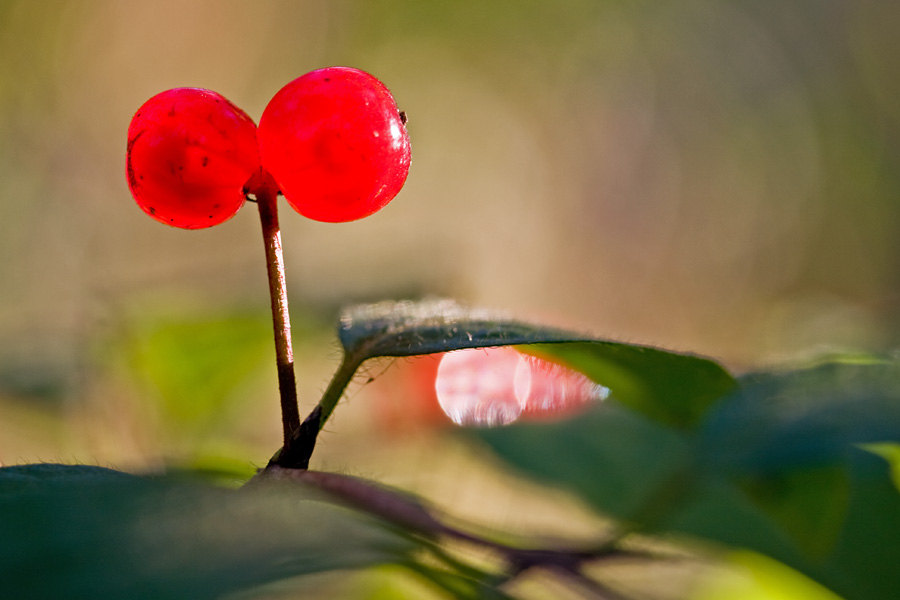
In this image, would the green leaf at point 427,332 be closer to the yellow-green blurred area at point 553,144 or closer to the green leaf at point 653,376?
the green leaf at point 653,376

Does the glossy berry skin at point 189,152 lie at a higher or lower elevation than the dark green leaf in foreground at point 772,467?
higher

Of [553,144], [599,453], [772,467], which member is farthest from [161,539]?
[553,144]

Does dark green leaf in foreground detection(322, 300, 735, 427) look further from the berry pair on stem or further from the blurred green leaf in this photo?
the blurred green leaf

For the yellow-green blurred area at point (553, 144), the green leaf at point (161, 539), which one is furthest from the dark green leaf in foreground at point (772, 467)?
the yellow-green blurred area at point (553, 144)

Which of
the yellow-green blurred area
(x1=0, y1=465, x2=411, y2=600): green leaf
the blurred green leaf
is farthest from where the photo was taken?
the yellow-green blurred area

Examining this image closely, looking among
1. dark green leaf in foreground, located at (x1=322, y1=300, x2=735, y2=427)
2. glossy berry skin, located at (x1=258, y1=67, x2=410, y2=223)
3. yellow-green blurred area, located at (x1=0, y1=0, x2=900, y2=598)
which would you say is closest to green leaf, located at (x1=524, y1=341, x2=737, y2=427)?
dark green leaf in foreground, located at (x1=322, y1=300, x2=735, y2=427)

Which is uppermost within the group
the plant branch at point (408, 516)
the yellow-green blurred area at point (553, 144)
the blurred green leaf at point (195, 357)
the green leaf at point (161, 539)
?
the yellow-green blurred area at point (553, 144)

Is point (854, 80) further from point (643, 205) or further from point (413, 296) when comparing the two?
point (413, 296)
